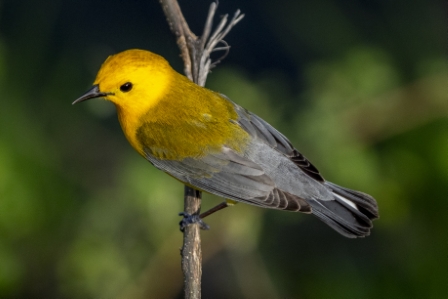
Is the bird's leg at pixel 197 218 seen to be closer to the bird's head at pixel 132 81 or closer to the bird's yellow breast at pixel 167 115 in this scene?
the bird's yellow breast at pixel 167 115

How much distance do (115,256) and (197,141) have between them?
111cm

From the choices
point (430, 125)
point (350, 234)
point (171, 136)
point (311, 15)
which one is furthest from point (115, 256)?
point (311, 15)

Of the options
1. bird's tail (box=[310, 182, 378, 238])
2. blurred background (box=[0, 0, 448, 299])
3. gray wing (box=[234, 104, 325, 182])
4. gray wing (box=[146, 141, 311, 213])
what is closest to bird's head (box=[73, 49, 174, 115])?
gray wing (box=[146, 141, 311, 213])

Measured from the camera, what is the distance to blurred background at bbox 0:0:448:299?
4508mm

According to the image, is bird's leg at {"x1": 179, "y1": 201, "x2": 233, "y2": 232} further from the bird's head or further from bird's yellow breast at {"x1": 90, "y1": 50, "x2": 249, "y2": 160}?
the bird's head

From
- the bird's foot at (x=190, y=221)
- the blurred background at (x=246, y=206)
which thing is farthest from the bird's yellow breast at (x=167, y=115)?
the blurred background at (x=246, y=206)

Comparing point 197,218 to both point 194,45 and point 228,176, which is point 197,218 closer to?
point 228,176

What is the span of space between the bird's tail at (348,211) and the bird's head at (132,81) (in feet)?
4.00

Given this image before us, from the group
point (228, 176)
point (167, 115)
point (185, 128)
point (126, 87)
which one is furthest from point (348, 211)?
point (126, 87)

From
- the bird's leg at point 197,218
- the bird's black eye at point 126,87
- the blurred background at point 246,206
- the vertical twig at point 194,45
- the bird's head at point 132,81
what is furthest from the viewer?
the blurred background at point 246,206

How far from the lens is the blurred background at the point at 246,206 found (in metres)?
4.51

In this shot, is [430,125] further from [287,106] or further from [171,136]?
[171,136]

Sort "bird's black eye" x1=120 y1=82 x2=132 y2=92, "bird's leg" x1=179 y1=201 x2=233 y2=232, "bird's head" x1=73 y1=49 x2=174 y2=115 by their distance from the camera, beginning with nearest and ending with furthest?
"bird's head" x1=73 y1=49 x2=174 y2=115 → "bird's black eye" x1=120 y1=82 x2=132 y2=92 → "bird's leg" x1=179 y1=201 x2=233 y2=232

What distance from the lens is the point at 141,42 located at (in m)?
6.68
